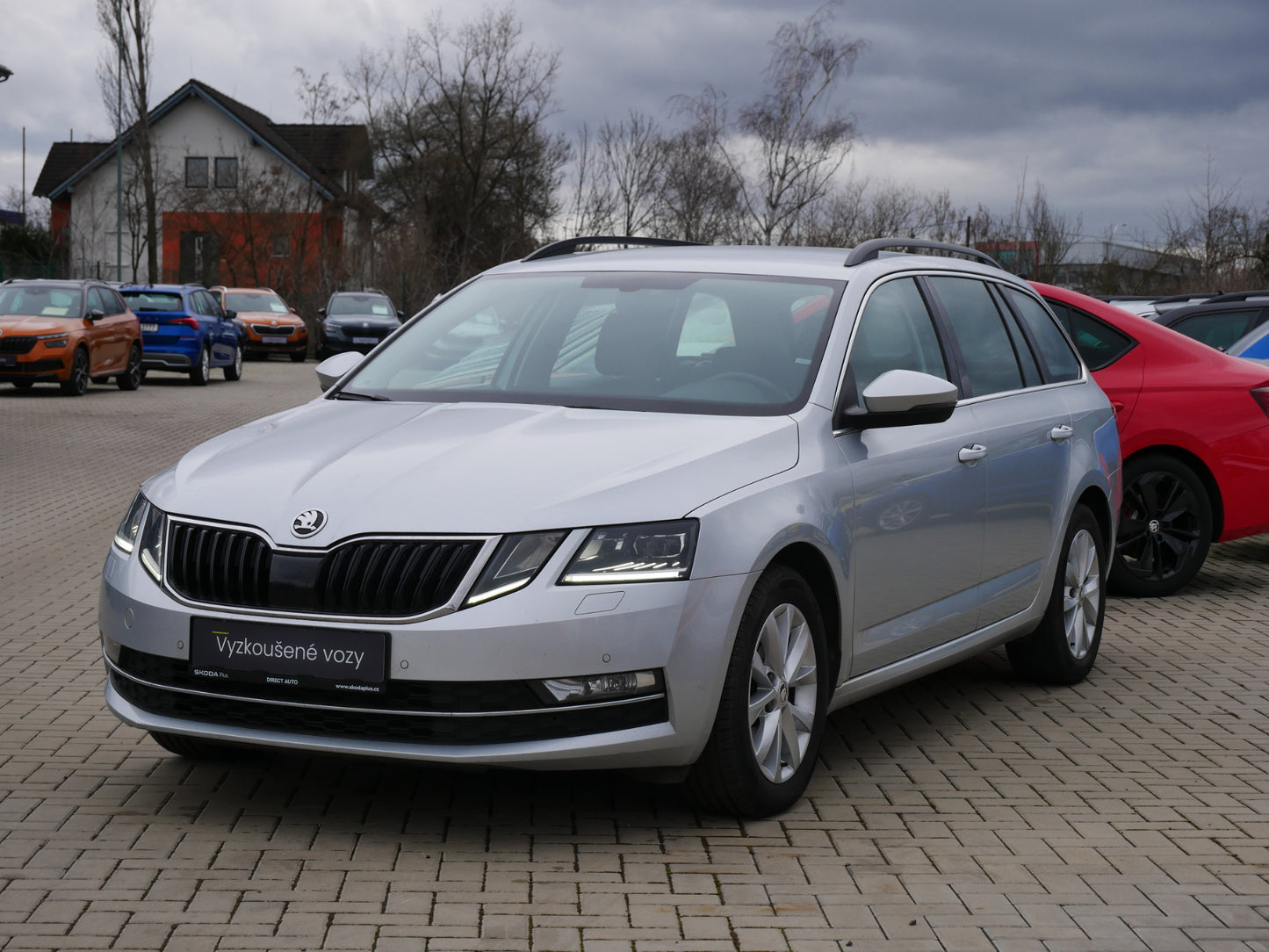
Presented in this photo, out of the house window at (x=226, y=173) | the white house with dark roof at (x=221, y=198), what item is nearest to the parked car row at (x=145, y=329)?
the white house with dark roof at (x=221, y=198)

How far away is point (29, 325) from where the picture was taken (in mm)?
24281

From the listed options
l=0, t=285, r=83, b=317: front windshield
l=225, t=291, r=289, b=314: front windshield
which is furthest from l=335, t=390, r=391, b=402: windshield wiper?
l=225, t=291, r=289, b=314: front windshield

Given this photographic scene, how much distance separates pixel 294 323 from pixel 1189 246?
2134 centimetres

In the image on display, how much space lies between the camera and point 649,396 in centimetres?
524

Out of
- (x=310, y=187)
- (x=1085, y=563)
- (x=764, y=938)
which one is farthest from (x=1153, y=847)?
(x=310, y=187)

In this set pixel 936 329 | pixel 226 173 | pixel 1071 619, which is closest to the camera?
pixel 936 329

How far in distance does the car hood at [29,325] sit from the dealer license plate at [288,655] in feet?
70.2

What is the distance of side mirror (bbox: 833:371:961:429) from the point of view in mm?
5105

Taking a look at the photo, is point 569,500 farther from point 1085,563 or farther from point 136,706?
point 1085,563

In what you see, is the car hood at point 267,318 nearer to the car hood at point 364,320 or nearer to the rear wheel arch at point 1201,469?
the car hood at point 364,320

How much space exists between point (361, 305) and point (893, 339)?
3510 centimetres

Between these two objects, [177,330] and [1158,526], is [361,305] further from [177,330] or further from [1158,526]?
[1158,526]

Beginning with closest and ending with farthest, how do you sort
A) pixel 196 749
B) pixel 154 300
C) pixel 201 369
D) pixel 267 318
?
1. pixel 196 749
2. pixel 154 300
3. pixel 201 369
4. pixel 267 318

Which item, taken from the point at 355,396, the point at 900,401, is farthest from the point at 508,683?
the point at 355,396
